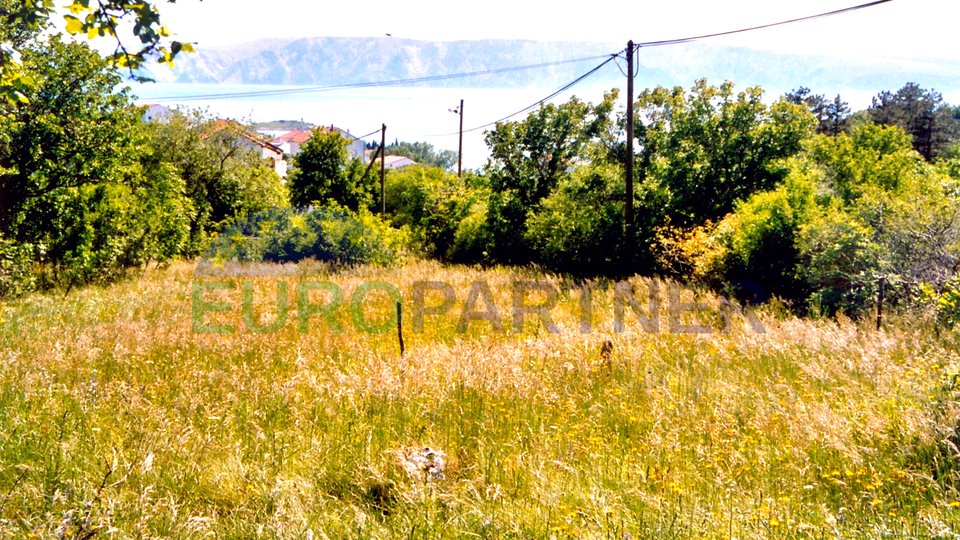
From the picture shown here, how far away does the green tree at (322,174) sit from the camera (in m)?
30.8

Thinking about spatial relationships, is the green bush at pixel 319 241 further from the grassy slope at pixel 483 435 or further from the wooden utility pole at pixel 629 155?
the grassy slope at pixel 483 435

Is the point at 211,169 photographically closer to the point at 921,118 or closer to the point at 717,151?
the point at 717,151

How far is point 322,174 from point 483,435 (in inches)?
1128

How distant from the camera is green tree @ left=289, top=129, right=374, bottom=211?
101 feet

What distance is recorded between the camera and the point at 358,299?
1173 centimetres

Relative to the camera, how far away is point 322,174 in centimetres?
3084

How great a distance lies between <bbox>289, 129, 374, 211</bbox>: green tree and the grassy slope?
24167 millimetres

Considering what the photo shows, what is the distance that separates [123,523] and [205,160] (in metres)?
25.8

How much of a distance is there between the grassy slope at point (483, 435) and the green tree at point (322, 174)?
2417 centimetres

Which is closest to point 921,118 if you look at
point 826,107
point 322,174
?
point 826,107

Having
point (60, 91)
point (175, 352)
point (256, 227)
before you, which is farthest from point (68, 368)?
point (256, 227)

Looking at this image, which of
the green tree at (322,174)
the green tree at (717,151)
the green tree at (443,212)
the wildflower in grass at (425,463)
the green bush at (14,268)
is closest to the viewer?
the wildflower in grass at (425,463)

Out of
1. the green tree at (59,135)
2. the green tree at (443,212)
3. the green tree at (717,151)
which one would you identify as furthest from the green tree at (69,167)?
the green tree at (717,151)

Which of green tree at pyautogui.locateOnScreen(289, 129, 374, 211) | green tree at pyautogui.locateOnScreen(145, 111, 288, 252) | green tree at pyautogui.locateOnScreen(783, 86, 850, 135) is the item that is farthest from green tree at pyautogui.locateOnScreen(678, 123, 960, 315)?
green tree at pyautogui.locateOnScreen(783, 86, 850, 135)
